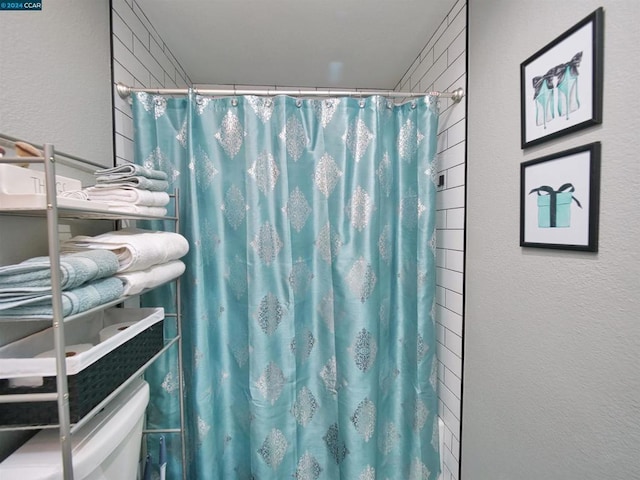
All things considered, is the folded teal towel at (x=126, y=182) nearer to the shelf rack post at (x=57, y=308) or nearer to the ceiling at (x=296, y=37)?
the shelf rack post at (x=57, y=308)

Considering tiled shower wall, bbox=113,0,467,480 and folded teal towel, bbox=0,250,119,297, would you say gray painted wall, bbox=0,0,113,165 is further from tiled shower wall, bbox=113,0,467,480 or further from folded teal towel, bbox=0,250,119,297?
folded teal towel, bbox=0,250,119,297

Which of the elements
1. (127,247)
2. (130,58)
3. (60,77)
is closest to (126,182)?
(127,247)

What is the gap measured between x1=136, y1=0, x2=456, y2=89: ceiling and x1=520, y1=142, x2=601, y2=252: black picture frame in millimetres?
963

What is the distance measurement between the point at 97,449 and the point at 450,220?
1474mm

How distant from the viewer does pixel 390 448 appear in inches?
49.2

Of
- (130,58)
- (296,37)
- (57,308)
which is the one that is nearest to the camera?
(57,308)

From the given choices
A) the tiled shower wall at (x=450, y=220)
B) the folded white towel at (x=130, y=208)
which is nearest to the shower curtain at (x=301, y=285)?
the tiled shower wall at (x=450, y=220)

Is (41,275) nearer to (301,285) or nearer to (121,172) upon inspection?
(121,172)

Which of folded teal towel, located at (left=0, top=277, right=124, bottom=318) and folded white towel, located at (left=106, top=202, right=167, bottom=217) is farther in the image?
folded white towel, located at (left=106, top=202, right=167, bottom=217)

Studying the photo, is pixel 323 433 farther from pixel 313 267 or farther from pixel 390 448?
pixel 313 267

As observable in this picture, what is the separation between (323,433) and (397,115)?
155 centimetres

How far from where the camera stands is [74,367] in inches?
24.3

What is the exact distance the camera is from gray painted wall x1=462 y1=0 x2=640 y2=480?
0.58 meters

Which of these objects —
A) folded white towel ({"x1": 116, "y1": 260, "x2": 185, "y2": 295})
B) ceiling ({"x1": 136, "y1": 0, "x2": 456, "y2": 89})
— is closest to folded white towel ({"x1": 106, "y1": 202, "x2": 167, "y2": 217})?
folded white towel ({"x1": 116, "y1": 260, "x2": 185, "y2": 295})
